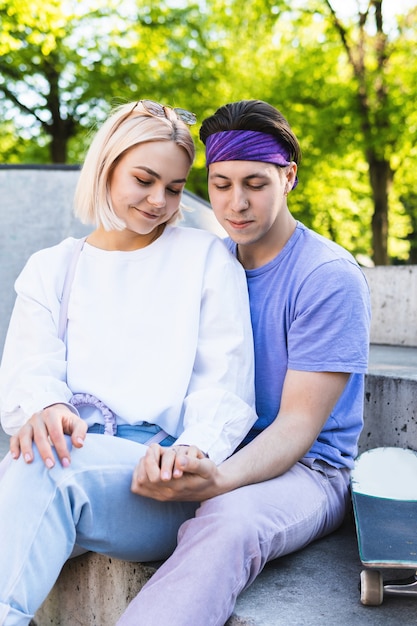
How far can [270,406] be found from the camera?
236cm

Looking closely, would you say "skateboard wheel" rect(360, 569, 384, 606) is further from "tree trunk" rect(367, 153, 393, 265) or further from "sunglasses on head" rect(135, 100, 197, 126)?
"tree trunk" rect(367, 153, 393, 265)

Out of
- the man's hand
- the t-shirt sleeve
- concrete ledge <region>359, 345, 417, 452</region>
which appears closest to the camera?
the man's hand

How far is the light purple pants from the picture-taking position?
5.64ft

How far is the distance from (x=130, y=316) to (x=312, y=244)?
2.23 feet

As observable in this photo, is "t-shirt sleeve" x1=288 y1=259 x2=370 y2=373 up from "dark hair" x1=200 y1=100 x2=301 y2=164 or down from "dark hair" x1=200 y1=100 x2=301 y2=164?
down

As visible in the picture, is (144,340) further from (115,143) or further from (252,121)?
(252,121)

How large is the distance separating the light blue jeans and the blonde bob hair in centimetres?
85

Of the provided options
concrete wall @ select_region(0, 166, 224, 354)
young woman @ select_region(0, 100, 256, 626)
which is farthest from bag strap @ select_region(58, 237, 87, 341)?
concrete wall @ select_region(0, 166, 224, 354)

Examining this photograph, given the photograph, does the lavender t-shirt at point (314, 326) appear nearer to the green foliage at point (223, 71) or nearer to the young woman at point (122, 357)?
the young woman at point (122, 357)

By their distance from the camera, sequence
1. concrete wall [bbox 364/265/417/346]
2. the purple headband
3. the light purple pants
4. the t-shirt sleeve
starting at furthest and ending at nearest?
concrete wall [bbox 364/265/417/346] < the purple headband < the t-shirt sleeve < the light purple pants

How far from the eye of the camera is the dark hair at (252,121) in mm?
2326

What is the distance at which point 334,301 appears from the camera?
220cm

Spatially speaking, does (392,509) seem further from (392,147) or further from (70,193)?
(392,147)

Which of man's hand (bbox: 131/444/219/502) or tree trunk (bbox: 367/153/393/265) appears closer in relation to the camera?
man's hand (bbox: 131/444/219/502)
